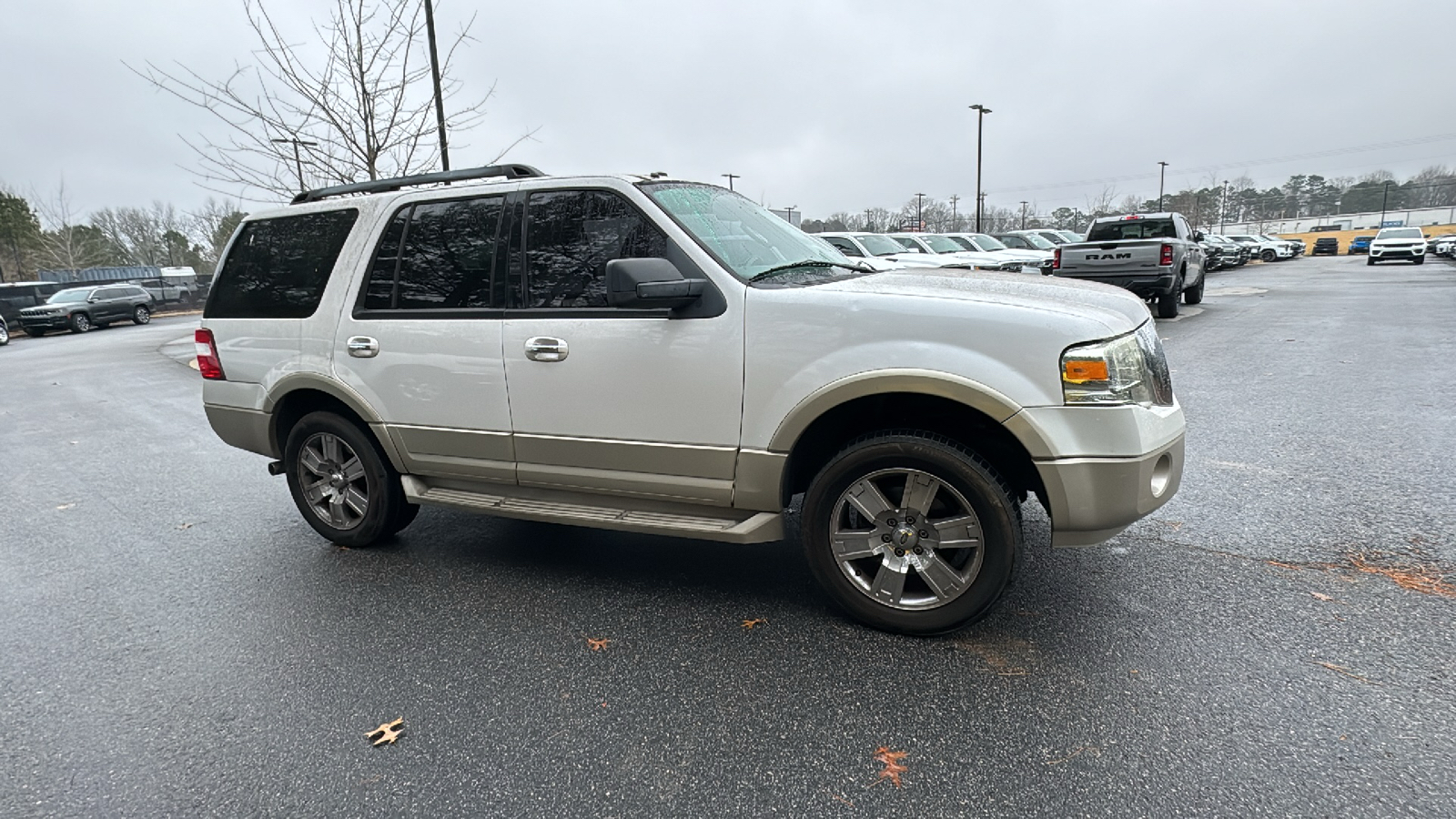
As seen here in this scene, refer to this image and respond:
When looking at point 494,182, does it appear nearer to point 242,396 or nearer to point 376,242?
point 376,242

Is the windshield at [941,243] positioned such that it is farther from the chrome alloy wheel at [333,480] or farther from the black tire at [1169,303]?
the chrome alloy wheel at [333,480]

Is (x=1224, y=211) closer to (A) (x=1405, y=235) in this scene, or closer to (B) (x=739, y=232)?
(A) (x=1405, y=235)

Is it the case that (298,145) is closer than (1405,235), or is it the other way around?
(298,145)

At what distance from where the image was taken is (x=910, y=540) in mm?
3131

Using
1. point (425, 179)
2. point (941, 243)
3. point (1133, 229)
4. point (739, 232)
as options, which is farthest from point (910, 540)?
point (941, 243)

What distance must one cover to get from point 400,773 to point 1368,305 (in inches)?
744

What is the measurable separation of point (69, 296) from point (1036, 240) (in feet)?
112

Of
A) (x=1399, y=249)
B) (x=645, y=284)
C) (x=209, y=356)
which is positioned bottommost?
(x=1399, y=249)

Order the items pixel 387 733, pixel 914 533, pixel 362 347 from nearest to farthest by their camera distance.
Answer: pixel 387 733 < pixel 914 533 < pixel 362 347

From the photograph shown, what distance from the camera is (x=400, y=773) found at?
2.46 m

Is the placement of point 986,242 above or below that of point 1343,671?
above

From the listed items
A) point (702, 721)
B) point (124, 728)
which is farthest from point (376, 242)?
point (702, 721)

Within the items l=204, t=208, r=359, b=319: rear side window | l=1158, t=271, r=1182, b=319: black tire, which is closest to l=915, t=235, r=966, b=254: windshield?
l=1158, t=271, r=1182, b=319: black tire

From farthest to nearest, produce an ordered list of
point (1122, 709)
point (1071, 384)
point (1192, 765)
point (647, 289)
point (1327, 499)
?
1. point (1327, 499)
2. point (647, 289)
3. point (1071, 384)
4. point (1122, 709)
5. point (1192, 765)
